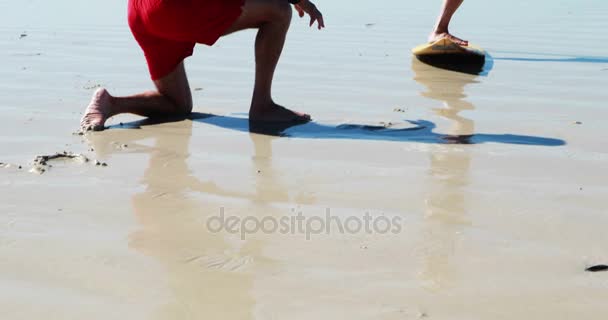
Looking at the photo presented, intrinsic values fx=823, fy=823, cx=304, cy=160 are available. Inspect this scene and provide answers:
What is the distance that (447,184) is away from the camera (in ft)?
8.08

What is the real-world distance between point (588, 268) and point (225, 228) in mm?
Result: 871

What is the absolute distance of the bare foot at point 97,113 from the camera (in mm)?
3205

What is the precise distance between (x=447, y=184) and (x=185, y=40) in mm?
1391

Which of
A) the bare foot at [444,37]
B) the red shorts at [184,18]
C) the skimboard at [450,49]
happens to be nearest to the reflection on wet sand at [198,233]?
the red shorts at [184,18]

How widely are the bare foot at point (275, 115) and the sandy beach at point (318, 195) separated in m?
0.07

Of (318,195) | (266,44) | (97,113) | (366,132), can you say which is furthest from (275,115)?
Result: (318,195)

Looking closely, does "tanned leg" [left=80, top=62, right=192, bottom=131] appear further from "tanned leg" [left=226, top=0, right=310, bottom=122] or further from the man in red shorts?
"tanned leg" [left=226, top=0, right=310, bottom=122]

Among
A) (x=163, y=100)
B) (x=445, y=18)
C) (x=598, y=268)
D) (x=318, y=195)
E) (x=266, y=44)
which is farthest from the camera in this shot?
Result: (x=445, y=18)

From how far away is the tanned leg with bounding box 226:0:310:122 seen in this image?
3.35 metres

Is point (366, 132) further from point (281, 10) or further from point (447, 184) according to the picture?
point (447, 184)

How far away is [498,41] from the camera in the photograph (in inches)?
229

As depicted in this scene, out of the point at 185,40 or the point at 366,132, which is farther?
the point at 185,40

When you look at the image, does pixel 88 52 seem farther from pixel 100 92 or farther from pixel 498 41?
pixel 498 41

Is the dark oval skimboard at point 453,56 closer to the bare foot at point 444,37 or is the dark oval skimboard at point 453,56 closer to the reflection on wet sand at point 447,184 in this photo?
the bare foot at point 444,37
